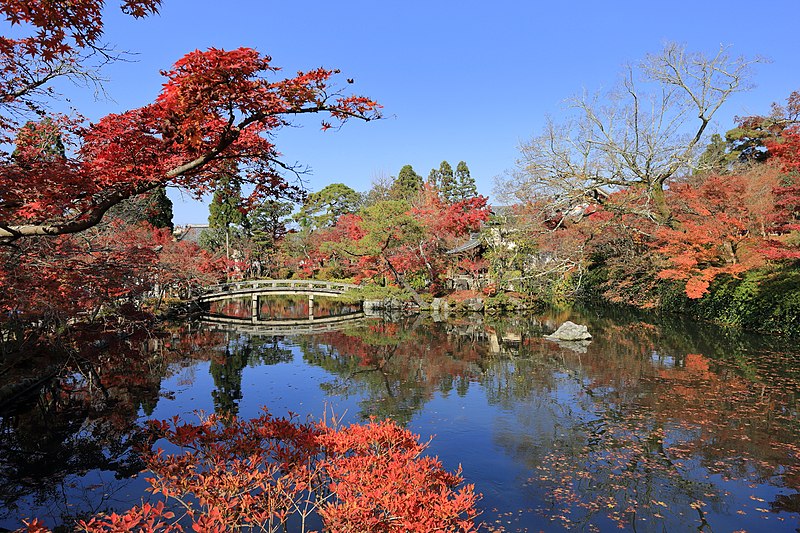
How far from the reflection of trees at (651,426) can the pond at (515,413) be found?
3cm

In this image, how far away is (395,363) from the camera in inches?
540

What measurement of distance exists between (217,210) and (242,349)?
23950 millimetres

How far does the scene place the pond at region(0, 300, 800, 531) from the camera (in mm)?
5840

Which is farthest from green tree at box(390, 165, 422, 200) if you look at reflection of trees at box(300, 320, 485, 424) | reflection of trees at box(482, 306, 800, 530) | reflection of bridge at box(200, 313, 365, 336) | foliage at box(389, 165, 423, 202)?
reflection of trees at box(482, 306, 800, 530)

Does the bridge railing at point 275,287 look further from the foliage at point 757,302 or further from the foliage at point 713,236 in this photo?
the foliage at point 757,302

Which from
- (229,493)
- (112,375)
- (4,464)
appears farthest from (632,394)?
(112,375)

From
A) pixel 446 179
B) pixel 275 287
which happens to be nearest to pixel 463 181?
pixel 446 179

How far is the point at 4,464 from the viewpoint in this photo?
7016 millimetres

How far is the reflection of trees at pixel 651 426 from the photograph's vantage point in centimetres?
581

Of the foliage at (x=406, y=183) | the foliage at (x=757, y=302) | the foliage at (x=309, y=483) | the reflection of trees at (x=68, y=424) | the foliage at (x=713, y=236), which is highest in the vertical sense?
the foliage at (x=406, y=183)

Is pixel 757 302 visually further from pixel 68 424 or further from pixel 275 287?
pixel 275 287

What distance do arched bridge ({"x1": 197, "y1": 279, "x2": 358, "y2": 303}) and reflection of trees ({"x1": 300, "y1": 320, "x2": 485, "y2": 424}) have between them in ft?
22.6

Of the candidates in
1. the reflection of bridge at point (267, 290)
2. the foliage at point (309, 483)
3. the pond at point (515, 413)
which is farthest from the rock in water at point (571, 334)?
the foliage at point (309, 483)

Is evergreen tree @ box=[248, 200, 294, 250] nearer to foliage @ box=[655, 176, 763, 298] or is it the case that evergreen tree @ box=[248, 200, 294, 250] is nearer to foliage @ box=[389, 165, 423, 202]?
foliage @ box=[389, 165, 423, 202]
